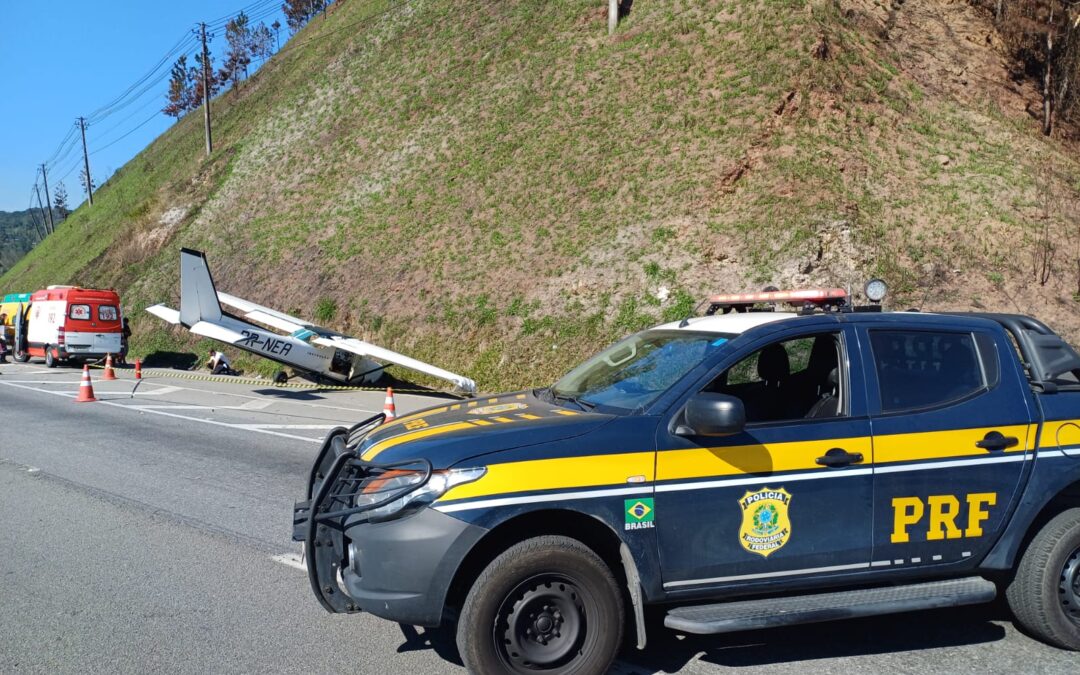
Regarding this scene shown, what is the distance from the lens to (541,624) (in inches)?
143

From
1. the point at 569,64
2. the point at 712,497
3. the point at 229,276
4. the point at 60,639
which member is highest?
the point at 569,64

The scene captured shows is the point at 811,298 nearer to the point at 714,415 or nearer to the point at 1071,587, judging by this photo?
the point at 714,415

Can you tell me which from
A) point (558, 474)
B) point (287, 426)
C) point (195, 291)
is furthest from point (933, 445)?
point (195, 291)

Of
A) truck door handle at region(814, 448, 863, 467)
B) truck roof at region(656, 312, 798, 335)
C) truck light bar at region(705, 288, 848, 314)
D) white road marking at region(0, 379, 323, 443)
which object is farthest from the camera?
white road marking at region(0, 379, 323, 443)

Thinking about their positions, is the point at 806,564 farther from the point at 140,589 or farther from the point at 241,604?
the point at 140,589

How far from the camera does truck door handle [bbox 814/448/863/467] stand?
3.92 metres

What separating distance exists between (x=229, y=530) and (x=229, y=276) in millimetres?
23568

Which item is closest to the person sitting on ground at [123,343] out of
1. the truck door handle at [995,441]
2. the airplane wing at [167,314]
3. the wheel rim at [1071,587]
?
the airplane wing at [167,314]

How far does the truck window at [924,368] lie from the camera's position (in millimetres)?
4215

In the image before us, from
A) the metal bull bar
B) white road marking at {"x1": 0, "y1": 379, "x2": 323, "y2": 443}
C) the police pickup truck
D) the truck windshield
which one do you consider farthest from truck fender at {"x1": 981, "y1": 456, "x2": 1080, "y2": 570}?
white road marking at {"x1": 0, "y1": 379, "x2": 323, "y2": 443}

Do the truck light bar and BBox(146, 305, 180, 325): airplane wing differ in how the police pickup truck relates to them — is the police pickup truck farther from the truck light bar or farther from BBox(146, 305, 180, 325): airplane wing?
BBox(146, 305, 180, 325): airplane wing

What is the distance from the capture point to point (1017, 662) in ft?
13.5

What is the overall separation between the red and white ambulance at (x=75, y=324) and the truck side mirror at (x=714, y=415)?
87.9 feet

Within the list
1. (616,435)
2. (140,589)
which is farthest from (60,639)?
(616,435)
